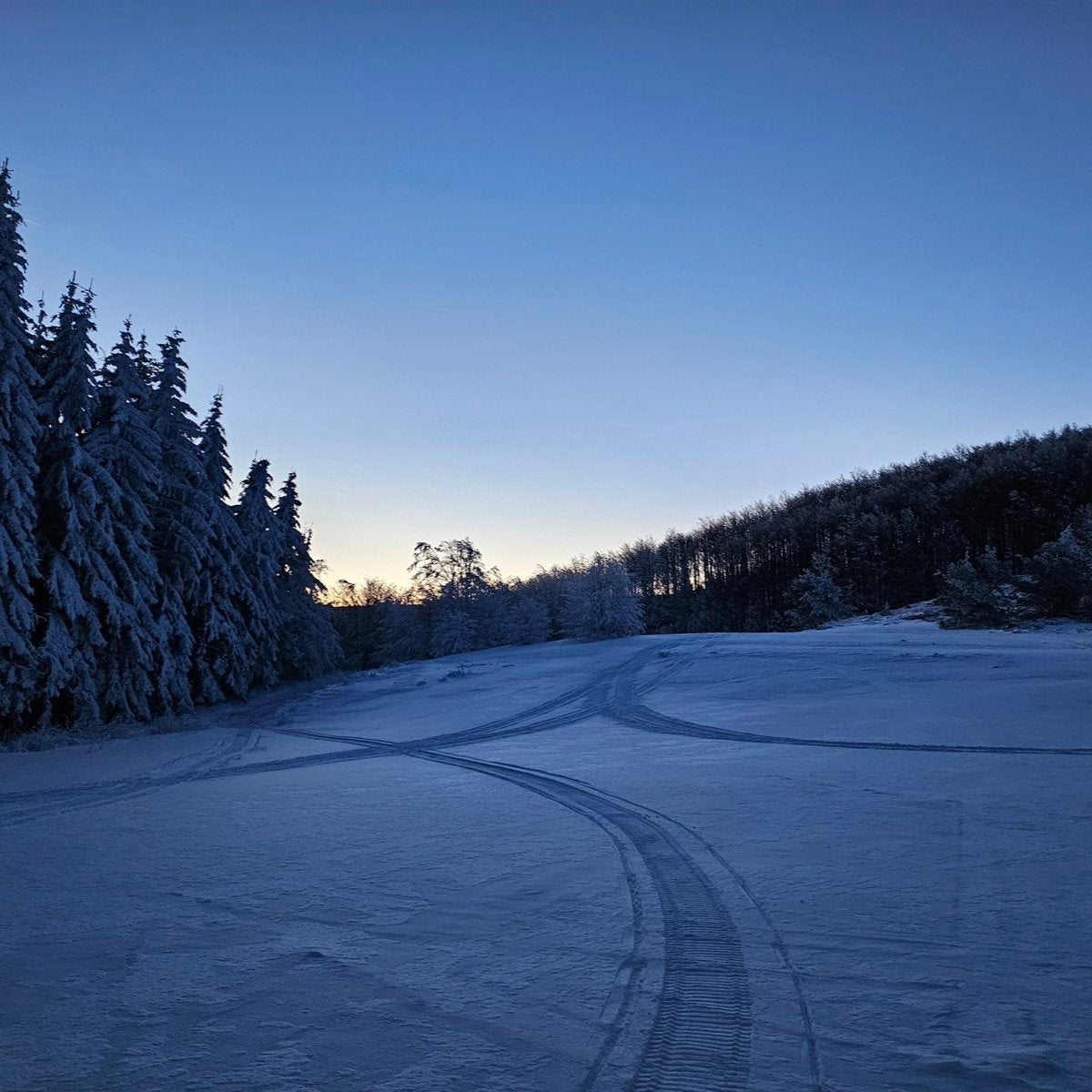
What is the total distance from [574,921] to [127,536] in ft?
68.1

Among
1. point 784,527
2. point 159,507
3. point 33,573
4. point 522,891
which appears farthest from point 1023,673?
point 784,527

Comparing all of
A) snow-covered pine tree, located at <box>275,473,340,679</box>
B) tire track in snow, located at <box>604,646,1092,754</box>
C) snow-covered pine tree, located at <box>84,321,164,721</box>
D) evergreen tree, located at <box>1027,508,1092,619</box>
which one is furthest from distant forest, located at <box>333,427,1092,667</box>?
snow-covered pine tree, located at <box>84,321,164,721</box>

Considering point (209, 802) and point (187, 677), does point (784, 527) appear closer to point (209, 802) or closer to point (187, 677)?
point (187, 677)

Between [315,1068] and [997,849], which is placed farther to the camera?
[997,849]

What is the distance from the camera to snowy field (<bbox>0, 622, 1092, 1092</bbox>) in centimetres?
338

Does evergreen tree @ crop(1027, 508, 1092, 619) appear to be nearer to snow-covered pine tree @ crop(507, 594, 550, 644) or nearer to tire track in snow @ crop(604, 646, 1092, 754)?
tire track in snow @ crop(604, 646, 1092, 754)

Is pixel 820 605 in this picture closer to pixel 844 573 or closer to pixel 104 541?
pixel 844 573

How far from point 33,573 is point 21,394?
15.2ft

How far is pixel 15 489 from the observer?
17688 millimetres

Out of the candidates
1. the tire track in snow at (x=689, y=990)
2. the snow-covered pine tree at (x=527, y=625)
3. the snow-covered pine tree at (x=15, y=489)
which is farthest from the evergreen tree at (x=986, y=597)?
the snow-covered pine tree at (x=15, y=489)

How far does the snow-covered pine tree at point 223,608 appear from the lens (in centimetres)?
2578

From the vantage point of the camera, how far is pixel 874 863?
5992 mm

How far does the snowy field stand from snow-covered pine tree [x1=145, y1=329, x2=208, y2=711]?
11.6 m

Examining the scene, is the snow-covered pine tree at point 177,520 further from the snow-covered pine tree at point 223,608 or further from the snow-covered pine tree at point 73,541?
the snow-covered pine tree at point 73,541
